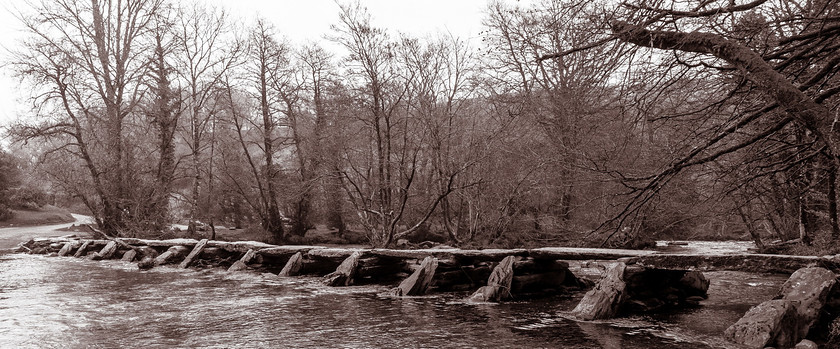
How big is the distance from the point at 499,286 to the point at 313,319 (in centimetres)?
300

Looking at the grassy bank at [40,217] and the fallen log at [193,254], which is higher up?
the grassy bank at [40,217]

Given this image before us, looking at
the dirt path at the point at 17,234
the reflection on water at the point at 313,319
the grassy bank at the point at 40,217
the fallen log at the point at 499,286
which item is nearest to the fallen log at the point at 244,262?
the reflection on water at the point at 313,319

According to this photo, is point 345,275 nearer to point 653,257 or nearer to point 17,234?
point 653,257

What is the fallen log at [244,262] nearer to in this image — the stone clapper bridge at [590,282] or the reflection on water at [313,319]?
the stone clapper bridge at [590,282]

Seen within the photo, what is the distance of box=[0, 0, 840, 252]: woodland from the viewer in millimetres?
5980

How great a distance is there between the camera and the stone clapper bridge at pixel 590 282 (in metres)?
5.75

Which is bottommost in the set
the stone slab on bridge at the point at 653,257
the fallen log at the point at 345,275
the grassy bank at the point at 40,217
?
the fallen log at the point at 345,275

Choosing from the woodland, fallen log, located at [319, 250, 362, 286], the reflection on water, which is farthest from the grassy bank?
fallen log, located at [319, 250, 362, 286]

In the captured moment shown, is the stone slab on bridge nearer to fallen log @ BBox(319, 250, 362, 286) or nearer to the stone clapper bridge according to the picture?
the stone clapper bridge

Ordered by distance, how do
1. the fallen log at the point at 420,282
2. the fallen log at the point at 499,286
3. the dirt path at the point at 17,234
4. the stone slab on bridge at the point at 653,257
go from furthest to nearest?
the dirt path at the point at 17,234 → the fallen log at the point at 420,282 → the fallen log at the point at 499,286 → the stone slab on bridge at the point at 653,257

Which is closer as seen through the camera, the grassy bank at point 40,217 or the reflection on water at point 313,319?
the reflection on water at point 313,319

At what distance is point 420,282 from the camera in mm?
9383

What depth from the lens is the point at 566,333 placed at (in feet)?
20.4

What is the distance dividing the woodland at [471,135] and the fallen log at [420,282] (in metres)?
2.60
